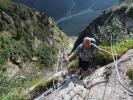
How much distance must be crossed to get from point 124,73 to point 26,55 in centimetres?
18103

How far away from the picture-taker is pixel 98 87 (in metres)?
16.0

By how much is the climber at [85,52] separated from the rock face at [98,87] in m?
0.51

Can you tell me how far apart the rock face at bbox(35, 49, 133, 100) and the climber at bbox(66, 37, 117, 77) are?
0.51 meters

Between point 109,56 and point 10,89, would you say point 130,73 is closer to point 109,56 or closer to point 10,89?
point 109,56

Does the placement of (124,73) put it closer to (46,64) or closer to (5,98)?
(5,98)

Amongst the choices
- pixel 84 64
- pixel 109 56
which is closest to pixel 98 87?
pixel 84 64

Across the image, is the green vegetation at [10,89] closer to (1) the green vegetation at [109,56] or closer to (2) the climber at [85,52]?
(2) the climber at [85,52]

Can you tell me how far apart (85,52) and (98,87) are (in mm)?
2055

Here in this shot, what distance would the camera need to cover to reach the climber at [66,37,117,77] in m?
17.2

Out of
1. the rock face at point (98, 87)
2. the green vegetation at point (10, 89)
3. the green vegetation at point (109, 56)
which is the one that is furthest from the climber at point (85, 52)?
the green vegetation at point (10, 89)

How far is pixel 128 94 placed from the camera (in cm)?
1477

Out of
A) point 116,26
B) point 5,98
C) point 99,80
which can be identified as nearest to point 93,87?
point 99,80

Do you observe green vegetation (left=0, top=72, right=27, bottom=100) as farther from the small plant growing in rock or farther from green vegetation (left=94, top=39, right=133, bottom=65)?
the small plant growing in rock

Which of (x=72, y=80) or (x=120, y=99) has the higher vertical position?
(x=72, y=80)
